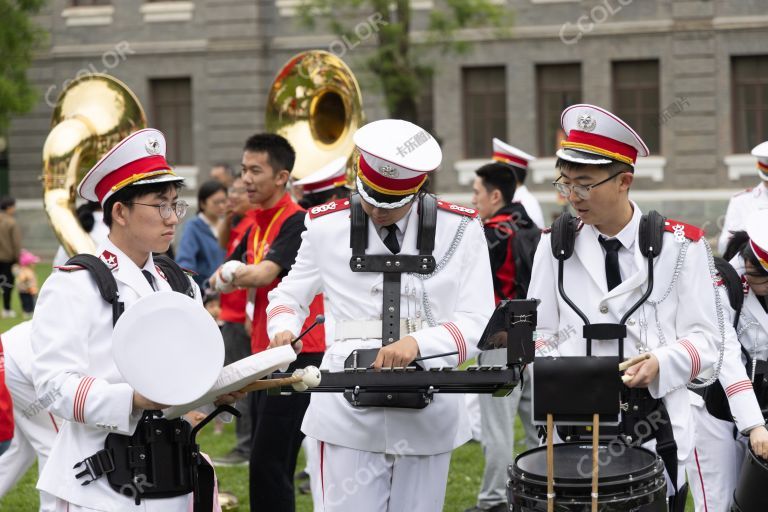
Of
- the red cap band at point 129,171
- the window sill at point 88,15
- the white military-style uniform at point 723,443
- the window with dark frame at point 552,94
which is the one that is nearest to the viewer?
the red cap band at point 129,171

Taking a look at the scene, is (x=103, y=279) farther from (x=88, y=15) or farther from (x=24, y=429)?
(x=88, y=15)

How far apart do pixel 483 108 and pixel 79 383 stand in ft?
83.6

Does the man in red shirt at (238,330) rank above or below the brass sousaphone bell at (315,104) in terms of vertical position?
below

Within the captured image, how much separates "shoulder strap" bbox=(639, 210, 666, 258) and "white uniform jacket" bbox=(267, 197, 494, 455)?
24.6 inches

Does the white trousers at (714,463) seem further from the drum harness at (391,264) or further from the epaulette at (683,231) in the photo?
the drum harness at (391,264)

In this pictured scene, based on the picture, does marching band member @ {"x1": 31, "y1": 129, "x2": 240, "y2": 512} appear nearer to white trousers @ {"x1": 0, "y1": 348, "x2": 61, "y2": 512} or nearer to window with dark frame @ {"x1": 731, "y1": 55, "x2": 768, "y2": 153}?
white trousers @ {"x1": 0, "y1": 348, "x2": 61, "y2": 512}

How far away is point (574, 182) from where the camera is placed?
461 centimetres

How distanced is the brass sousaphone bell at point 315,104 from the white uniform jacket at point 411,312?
153 inches

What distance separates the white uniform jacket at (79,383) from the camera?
151 inches

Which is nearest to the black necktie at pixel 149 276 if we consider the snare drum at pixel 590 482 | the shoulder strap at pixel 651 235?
the snare drum at pixel 590 482

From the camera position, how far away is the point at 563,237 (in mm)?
4648

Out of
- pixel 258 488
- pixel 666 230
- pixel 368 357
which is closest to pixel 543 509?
pixel 368 357

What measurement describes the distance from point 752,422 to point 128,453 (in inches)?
102

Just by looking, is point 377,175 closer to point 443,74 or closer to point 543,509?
point 543,509
